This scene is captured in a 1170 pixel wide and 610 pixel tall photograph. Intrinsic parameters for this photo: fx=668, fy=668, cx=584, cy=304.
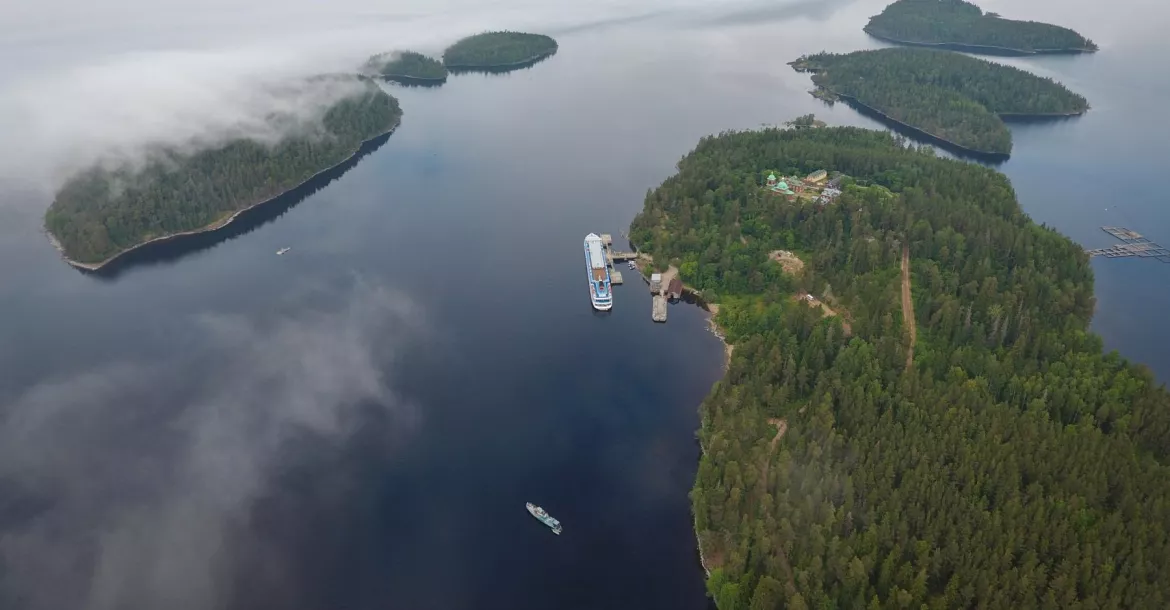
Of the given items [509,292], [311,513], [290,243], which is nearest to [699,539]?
[311,513]

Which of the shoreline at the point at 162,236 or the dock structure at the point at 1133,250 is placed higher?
the dock structure at the point at 1133,250

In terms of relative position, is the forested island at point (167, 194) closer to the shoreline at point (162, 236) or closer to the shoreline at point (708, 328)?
the shoreline at point (162, 236)

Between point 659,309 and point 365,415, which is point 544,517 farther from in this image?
point 659,309

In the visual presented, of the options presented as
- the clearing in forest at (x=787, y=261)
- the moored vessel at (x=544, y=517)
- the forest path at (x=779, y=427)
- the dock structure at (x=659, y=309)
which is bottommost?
the moored vessel at (x=544, y=517)

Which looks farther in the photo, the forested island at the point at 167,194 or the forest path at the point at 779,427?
the forested island at the point at 167,194

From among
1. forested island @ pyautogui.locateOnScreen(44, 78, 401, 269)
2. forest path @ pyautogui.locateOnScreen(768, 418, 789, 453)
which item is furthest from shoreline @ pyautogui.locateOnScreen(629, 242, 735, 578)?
forested island @ pyautogui.locateOnScreen(44, 78, 401, 269)

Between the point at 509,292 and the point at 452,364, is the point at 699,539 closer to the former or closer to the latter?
the point at 452,364

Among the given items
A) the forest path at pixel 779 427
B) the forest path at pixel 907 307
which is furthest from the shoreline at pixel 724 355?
the forest path at pixel 907 307
